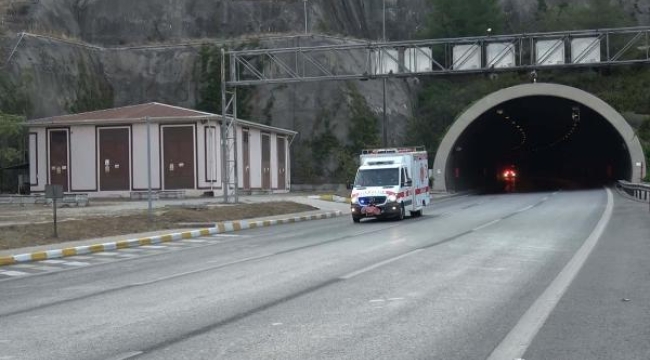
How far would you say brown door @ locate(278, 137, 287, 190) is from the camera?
62562 millimetres

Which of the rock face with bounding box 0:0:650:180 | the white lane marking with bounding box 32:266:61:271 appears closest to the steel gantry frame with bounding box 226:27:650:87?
the white lane marking with bounding box 32:266:61:271

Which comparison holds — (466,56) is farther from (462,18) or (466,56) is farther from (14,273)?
(462,18)

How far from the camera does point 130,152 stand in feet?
172

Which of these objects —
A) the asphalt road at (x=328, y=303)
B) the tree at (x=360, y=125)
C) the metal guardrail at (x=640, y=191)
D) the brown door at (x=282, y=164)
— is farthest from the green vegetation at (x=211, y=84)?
the asphalt road at (x=328, y=303)

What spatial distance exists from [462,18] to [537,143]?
17967 mm

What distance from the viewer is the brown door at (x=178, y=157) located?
5188 cm

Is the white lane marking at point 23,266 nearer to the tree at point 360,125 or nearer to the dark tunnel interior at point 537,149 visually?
the dark tunnel interior at point 537,149

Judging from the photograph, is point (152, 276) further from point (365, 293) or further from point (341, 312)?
point (341, 312)

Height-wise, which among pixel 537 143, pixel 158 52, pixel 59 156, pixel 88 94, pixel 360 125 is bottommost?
pixel 59 156

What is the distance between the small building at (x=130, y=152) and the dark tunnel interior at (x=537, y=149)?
761 inches

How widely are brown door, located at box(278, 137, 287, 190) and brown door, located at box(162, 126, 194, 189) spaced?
11647 mm

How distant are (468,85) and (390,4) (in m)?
19.2

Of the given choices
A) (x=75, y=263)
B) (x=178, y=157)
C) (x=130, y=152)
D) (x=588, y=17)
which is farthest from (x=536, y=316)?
(x=588, y=17)

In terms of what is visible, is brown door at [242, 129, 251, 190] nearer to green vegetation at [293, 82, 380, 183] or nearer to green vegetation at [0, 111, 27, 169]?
green vegetation at [0, 111, 27, 169]
